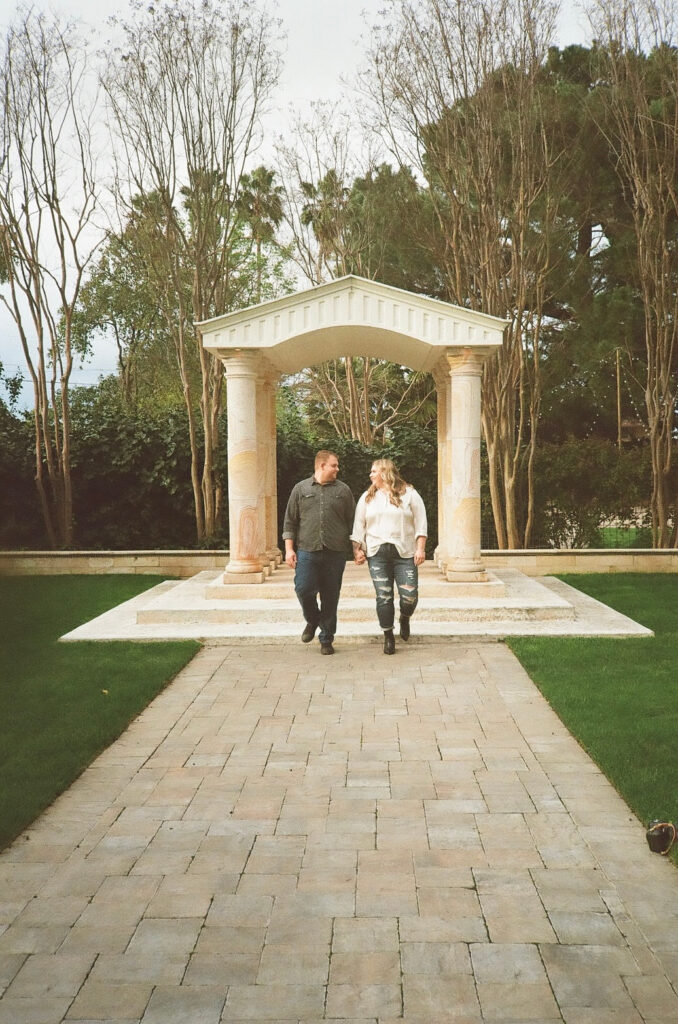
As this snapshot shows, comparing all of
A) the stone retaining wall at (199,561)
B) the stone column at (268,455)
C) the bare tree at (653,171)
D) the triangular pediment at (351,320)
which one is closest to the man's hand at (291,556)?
the triangular pediment at (351,320)

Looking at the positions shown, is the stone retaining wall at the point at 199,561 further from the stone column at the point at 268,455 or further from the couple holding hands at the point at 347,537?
the couple holding hands at the point at 347,537

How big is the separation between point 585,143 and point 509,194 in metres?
4.34

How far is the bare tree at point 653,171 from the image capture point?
1453 cm

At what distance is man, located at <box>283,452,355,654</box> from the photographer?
8.20 m

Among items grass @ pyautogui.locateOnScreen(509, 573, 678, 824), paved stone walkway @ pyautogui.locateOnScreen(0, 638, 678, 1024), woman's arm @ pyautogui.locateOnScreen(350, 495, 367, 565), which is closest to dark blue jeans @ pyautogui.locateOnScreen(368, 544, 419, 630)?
woman's arm @ pyautogui.locateOnScreen(350, 495, 367, 565)

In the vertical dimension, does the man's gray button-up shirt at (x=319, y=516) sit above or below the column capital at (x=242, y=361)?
below

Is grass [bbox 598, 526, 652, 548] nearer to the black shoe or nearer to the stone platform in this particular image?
the stone platform

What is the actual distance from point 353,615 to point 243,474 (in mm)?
2400

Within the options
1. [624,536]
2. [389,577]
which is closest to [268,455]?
[389,577]

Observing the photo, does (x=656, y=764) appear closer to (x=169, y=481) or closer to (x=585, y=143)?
(x=169, y=481)

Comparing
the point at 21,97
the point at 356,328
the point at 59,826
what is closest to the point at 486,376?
the point at 356,328

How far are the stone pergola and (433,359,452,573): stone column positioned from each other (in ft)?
2.42

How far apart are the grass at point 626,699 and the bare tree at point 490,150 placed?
5508mm

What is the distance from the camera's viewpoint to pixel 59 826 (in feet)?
13.9
